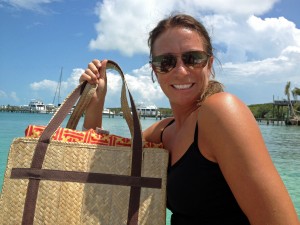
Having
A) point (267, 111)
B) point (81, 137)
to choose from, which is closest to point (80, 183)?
point (81, 137)

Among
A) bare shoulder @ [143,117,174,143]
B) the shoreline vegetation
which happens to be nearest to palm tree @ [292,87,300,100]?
the shoreline vegetation

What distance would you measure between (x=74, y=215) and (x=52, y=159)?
12.3 inches

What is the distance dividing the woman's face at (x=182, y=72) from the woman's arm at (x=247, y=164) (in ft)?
1.54

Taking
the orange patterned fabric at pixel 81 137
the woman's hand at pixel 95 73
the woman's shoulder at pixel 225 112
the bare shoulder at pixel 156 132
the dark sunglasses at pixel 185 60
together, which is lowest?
the orange patterned fabric at pixel 81 137

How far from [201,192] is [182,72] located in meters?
0.73

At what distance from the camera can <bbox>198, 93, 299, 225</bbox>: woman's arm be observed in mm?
1427

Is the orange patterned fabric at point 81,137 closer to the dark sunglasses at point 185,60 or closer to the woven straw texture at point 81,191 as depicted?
the woven straw texture at point 81,191

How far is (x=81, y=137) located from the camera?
6.06ft

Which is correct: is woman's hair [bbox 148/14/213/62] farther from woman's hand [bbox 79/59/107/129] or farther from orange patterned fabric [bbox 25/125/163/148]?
orange patterned fabric [bbox 25/125/163/148]

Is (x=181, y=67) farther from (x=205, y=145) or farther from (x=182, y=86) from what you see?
(x=205, y=145)

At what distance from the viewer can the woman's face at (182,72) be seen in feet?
6.70

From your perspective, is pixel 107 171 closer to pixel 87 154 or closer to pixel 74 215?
pixel 87 154

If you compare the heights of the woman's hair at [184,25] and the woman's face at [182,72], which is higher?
the woman's hair at [184,25]

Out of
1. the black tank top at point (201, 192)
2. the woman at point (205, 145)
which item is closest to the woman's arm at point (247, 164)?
the woman at point (205, 145)
